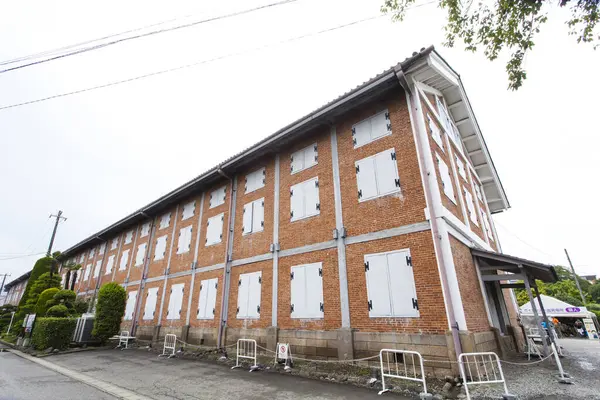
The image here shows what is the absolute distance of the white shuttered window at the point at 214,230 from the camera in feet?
46.7

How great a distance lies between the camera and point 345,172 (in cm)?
1009

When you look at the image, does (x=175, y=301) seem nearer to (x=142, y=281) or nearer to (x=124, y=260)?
(x=142, y=281)

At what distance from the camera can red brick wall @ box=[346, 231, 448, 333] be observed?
7074mm

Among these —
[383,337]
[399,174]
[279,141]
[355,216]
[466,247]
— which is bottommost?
[383,337]

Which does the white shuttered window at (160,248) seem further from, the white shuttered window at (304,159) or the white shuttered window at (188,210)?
the white shuttered window at (304,159)

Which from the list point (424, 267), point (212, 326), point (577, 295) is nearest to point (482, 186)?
point (424, 267)

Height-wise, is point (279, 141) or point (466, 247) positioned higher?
point (279, 141)

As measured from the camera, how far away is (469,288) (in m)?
8.37

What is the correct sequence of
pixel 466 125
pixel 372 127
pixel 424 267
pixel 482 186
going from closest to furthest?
pixel 424 267
pixel 372 127
pixel 466 125
pixel 482 186

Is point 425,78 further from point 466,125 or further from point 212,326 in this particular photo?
point 212,326

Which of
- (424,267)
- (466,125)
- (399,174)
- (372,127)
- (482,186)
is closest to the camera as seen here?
(424,267)

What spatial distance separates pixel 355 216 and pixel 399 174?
1.86m

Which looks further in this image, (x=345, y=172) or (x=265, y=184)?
(x=265, y=184)

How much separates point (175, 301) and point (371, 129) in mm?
13054
